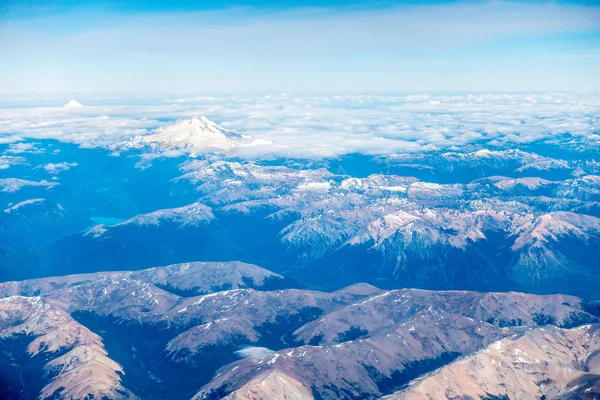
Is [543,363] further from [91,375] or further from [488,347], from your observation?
[91,375]

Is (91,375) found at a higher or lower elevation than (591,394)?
lower

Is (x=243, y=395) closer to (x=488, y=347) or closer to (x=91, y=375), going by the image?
(x=91, y=375)

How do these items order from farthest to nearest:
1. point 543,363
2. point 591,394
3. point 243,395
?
point 543,363
point 243,395
point 591,394

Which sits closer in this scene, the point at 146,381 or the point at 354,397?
the point at 354,397

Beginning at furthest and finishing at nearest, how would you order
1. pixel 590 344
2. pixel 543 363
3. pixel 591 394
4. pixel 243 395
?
pixel 590 344
pixel 543 363
pixel 243 395
pixel 591 394

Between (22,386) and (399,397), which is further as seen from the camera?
(22,386)

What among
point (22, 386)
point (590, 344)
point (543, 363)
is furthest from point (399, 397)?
point (22, 386)

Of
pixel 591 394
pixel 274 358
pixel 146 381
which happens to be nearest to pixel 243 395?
pixel 274 358

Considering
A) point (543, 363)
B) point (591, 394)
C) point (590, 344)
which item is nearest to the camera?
point (591, 394)

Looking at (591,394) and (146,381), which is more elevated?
(591,394)
